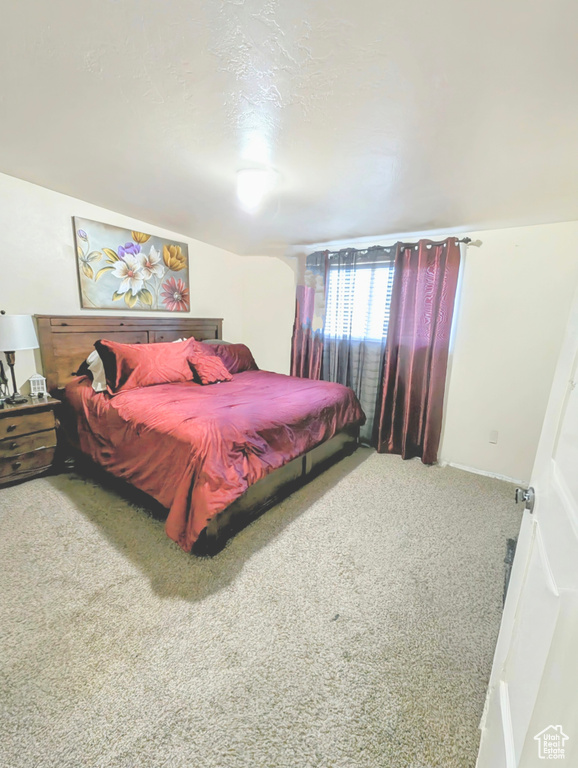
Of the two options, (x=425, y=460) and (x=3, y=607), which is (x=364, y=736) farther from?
(x=425, y=460)

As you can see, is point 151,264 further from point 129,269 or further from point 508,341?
point 508,341

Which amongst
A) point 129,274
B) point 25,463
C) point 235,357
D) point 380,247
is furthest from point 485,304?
point 25,463

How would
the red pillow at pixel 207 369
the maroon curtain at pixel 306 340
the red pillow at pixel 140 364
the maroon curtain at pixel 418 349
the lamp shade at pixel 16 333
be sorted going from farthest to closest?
1. the maroon curtain at pixel 306 340
2. the red pillow at pixel 207 369
3. the maroon curtain at pixel 418 349
4. the red pillow at pixel 140 364
5. the lamp shade at pixel 16 333

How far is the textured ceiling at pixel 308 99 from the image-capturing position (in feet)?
3.48

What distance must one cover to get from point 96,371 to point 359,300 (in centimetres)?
258

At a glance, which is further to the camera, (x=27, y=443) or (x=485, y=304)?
(x=485, y=304)

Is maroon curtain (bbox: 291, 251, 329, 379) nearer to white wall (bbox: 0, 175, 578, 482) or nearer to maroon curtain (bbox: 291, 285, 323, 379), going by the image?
maroon curtain (bbox: 291, 285, 323, 379)

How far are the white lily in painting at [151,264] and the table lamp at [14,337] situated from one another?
45.0 inches

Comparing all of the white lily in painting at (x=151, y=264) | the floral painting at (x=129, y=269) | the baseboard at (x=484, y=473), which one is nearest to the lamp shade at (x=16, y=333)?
the floral painting at (x=129, y=269)

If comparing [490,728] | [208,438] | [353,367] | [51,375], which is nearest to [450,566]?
[490,728]

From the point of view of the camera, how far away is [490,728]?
90cm

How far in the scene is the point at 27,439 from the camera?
240cm

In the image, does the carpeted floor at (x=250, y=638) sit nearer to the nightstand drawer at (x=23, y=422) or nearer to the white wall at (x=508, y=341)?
the nightstand drawer at (x=23, y=422)

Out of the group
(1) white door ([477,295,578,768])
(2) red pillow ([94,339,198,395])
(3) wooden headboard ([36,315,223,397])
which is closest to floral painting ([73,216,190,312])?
(3) wooden headboard ([36,315,223,397])
